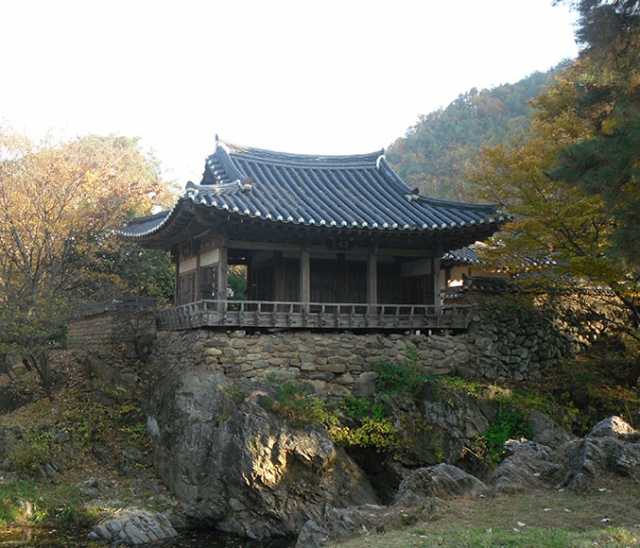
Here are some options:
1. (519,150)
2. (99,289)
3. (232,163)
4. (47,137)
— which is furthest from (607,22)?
(99,289)

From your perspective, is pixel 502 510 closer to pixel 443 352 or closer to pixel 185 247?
pixel 443 352

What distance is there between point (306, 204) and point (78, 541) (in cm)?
1037

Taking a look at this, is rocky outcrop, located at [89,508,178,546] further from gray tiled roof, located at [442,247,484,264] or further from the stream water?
gray tiled roof, located at [442,247,484,264]

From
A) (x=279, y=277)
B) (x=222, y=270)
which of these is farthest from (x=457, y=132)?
(x=222, y=270)

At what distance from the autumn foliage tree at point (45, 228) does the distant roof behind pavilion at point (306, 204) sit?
264 cm

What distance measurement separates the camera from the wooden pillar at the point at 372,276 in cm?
1834

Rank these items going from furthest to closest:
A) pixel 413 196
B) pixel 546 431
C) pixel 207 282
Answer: pixel 413 196 < pixel 207 282 < pixel 546 431

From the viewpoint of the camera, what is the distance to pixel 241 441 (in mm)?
13883


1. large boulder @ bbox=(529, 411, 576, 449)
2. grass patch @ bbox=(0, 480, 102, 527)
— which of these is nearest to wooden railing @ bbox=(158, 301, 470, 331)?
large boulder @ bbox=(529, 411, 576, 449)

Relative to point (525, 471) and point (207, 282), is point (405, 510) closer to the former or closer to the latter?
point (525, 471)

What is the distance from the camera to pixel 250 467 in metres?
13.5

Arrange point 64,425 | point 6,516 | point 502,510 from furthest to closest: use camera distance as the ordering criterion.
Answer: point 64,425 < point 6,516 < point 502,510

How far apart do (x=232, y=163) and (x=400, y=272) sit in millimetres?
6594

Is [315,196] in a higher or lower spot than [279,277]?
higher
